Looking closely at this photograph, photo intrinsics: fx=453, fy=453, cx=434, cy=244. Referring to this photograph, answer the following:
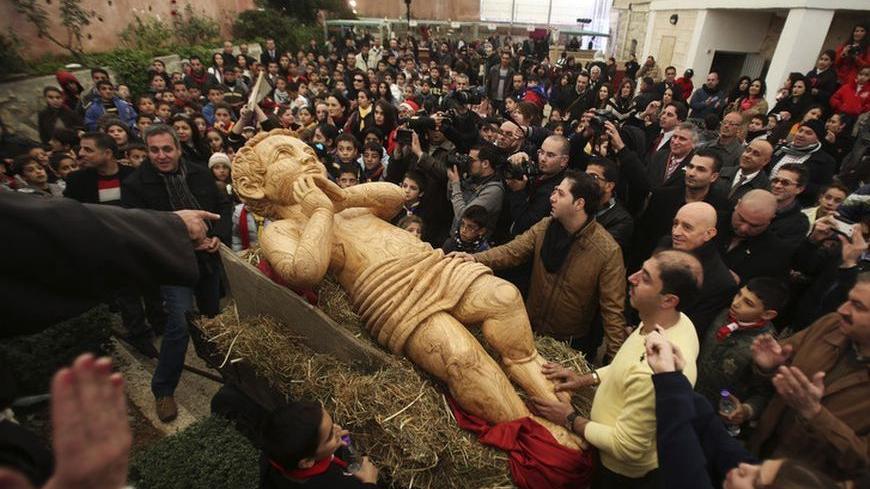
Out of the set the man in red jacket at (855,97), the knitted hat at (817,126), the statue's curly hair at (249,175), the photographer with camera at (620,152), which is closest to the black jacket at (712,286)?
the photographer with camera at (620,152)

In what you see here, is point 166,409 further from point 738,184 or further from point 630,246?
point 738,184

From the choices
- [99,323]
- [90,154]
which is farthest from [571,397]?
[90,154]

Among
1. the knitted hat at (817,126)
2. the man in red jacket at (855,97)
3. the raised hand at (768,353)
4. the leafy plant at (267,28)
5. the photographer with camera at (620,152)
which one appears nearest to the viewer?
the raised hand at (768,353)

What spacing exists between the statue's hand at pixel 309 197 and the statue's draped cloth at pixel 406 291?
540 mm

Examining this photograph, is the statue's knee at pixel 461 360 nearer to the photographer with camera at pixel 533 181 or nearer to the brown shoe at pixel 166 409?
the photographer with camera at pixel 533 181

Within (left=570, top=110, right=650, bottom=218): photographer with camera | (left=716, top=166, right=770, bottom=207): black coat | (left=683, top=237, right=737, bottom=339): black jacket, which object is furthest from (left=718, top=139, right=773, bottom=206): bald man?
(left=683, top=237, right=737, bottom=339): black jacket

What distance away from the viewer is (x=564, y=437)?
254 cm

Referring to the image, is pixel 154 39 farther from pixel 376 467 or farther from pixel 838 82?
pixel 838 82

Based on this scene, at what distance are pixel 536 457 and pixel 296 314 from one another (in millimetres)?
1736

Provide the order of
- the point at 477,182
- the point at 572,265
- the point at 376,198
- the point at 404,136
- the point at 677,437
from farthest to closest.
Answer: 1. the point at 404,136
2. the point at 477,182
3. the point at 376,198
4. the point at 572,265
5. the point at 677,437

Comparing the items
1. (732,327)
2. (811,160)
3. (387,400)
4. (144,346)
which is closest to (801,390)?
(732,327)

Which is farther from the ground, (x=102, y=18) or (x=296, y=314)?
(x=102, y=18)

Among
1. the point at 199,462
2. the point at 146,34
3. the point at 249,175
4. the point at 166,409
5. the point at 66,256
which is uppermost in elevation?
the point at 146,34

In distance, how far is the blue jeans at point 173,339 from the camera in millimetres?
3707
